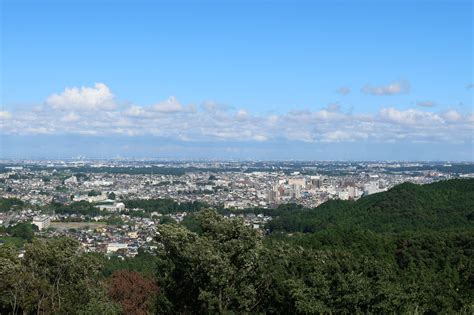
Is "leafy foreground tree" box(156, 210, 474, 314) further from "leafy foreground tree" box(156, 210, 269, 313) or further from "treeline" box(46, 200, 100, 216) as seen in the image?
"treeline" box(46, 200, 100, 216)

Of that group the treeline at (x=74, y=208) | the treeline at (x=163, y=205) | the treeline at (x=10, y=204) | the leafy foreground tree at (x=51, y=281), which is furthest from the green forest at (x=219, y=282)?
the treeline at (x=10, y=204)

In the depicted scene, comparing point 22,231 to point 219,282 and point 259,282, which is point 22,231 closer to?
point 259,282

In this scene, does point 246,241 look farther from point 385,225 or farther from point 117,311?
point 385,225

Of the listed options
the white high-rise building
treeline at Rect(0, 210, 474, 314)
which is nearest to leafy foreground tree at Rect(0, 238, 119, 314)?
treeline at Rect(0, 210, 474, 314)

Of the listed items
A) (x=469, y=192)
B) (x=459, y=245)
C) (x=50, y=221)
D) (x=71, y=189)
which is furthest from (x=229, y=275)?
(x=71, y=189)

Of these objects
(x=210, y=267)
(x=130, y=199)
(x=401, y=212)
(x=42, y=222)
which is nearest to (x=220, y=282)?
(x=210, y=267)
